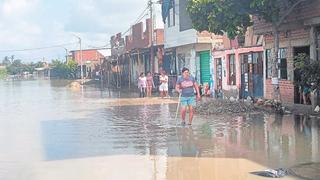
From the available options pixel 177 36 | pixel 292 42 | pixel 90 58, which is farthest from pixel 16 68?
pixel 292 42

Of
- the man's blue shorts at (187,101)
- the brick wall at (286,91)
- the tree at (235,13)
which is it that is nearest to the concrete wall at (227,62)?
the brick wall at (286,91)

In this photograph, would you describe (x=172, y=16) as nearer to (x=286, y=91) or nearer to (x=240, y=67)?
(x=240, y=67)

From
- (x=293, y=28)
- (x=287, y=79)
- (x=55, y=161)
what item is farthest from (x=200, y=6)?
(x=55, y=161)

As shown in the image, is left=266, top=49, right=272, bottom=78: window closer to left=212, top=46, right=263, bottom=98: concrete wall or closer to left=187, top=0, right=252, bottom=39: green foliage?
left=212, top=46, right=263, bottom=98: concrete wall

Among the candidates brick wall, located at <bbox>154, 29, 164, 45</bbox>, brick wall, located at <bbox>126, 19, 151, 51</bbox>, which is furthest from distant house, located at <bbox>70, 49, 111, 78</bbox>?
brick wall, located at <bbox>154, 29, 164, 45</bbox>

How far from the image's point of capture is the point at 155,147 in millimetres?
12367

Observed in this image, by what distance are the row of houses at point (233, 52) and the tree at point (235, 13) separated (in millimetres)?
958

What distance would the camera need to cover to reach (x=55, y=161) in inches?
430

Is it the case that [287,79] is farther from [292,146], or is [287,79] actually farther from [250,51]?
[292,146]

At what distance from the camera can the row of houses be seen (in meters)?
20.4

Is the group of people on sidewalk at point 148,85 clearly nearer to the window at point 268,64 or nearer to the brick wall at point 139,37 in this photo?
the window at point 268,64

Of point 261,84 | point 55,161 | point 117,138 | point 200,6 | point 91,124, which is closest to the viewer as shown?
point 55,161

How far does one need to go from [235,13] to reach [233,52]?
35.0 feet

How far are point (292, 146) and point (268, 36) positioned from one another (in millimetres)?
12363
